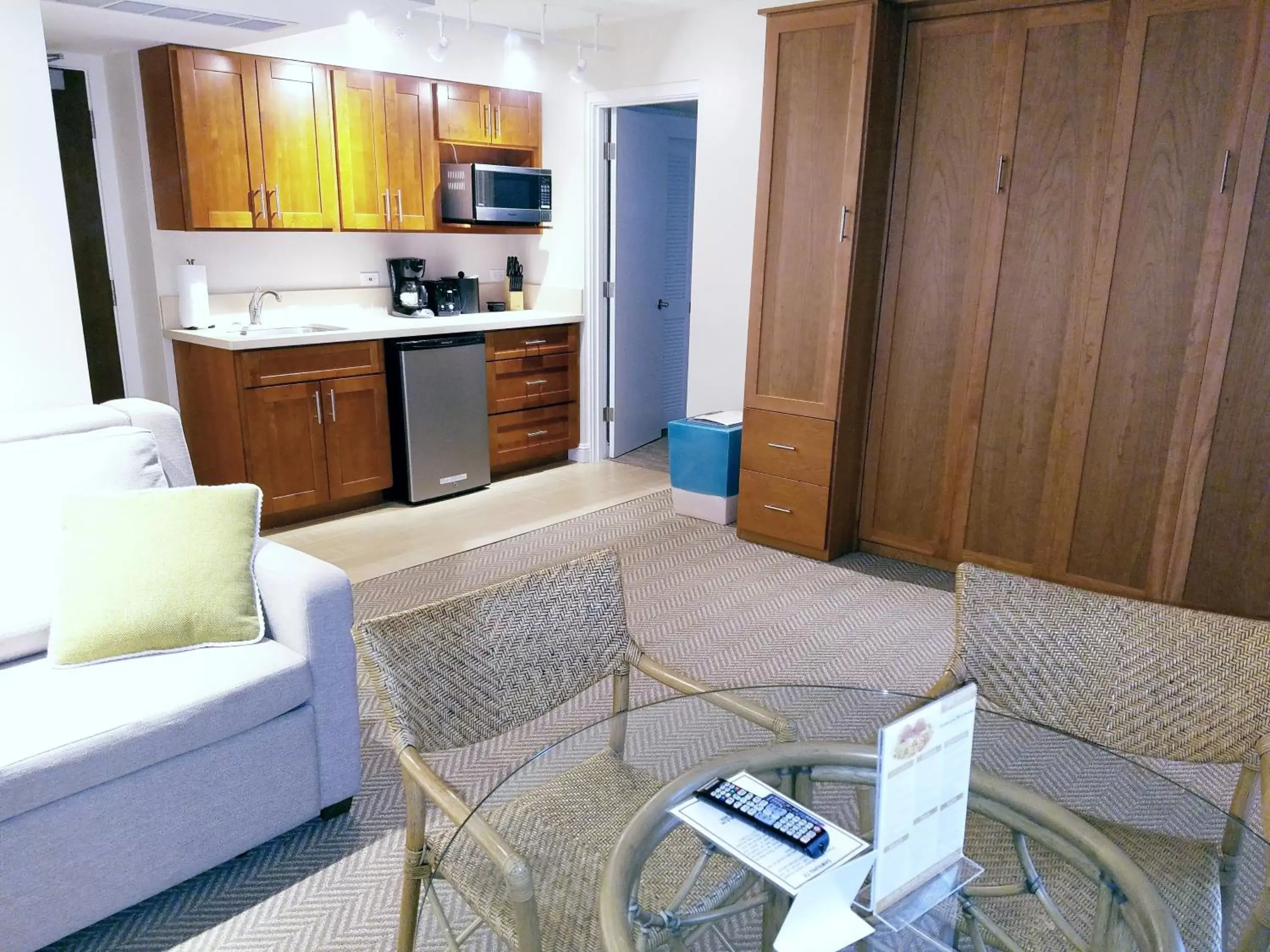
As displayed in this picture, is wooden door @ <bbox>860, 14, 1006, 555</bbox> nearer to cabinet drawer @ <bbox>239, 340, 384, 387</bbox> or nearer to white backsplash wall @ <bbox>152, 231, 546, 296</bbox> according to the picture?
cabinet drawer @ <bbox>239, 340, 384, 387</bbox>

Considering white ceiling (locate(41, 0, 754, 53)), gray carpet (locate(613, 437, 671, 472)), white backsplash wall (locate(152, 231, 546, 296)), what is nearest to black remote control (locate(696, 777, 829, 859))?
white ceiling (locate(41, 0, 754, 53))

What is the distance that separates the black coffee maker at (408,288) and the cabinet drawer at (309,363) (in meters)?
0.64

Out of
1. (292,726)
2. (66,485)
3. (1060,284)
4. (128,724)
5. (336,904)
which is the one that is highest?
(1060,284)

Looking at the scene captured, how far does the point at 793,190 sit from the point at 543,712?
9.10 feet

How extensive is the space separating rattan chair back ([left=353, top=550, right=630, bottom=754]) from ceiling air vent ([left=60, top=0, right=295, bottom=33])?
2732 mm

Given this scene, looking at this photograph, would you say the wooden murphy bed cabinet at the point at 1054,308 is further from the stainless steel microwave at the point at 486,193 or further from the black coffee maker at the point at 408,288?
the black coffee maker at the point at 408,288

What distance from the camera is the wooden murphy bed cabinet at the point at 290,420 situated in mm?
4102

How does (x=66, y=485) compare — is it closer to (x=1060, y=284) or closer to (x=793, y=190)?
(x=793, y=190)

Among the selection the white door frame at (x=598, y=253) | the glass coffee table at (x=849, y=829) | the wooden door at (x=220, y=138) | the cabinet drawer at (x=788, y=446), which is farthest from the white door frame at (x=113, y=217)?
the glass coffee table at (x=849, y=829)

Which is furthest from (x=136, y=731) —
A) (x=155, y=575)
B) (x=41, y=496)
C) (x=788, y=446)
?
(x=788, y=446)

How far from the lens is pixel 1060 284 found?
11.3 ft

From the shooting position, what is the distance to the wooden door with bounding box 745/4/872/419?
3.59 meters

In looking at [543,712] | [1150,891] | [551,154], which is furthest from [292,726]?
[551,154]

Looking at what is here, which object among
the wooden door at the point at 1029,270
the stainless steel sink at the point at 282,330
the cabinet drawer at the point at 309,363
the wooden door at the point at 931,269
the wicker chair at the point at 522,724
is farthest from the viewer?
the stainless steel sink at the point at 282,330
